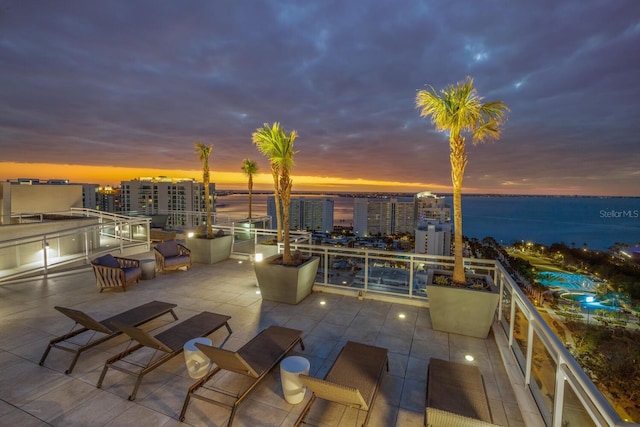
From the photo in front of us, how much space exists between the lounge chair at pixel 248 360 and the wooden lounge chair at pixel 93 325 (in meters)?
1.58

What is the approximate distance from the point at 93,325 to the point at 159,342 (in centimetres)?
111

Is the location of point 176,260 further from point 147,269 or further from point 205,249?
point 205,249

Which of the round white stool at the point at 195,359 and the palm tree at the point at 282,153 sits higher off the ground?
the palm tree at the point at 282,153

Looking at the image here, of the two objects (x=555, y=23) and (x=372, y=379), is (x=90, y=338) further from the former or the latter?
(x=555, y=23)

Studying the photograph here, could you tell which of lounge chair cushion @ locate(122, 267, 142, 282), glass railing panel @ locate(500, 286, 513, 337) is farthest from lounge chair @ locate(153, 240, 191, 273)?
glass railing panel @ locate(500, 286, 513, 337)

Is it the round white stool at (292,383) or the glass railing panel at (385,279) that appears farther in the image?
the glass railing panel at (385,279)

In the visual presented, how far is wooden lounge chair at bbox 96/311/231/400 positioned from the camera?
300cm

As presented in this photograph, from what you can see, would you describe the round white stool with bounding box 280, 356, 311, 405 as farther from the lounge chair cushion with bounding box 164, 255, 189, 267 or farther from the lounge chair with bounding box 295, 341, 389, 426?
the lounge chair cushion with bounding box 164, 255, 189, 267

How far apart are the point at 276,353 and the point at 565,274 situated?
2233 inches

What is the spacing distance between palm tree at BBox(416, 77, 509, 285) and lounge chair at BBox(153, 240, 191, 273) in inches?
274

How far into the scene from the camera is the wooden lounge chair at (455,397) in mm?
2057

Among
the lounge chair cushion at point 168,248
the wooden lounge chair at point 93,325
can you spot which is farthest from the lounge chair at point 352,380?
the lounge chair cushion at point 168,248

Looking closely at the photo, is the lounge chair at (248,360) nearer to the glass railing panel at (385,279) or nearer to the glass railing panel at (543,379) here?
the glass railing panel at (385,279)

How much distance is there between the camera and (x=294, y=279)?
5.46m
